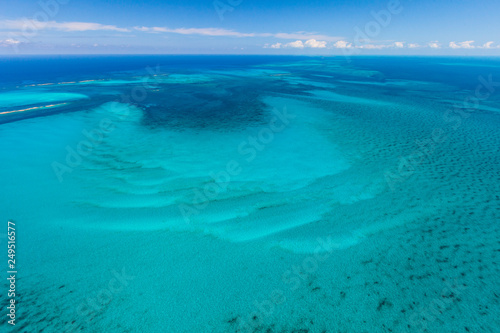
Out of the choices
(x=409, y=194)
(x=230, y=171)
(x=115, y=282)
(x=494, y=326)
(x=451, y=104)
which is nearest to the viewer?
(x=494, y=326)

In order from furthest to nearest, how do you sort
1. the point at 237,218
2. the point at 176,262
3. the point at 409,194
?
the point at 409,194 → the point at 237,218 → the point at 176,262

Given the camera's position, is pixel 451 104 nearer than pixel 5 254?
No

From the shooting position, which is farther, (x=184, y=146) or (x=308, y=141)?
(x=308, y=141)

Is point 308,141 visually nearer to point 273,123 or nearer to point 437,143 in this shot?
point 273,123

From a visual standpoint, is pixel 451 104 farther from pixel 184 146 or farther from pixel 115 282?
pixel 115 282

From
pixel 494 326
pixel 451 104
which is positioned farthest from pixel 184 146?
pixel 451 104

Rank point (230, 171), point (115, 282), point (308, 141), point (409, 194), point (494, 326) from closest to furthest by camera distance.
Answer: point (494, 326) → point (115, 282) → point (409, 194) → point (230, 171) → point (308, 141)
